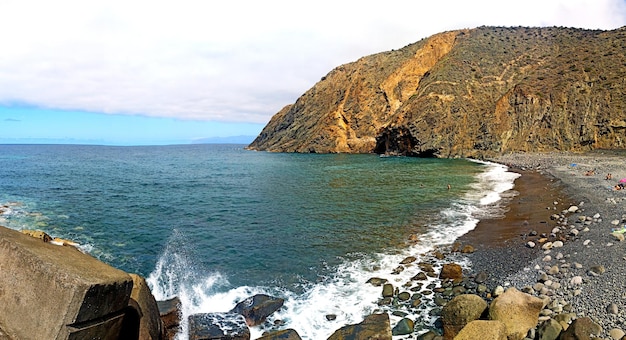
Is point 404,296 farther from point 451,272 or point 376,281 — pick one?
point 451,272

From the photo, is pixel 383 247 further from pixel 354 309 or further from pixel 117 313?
pixel 117 313

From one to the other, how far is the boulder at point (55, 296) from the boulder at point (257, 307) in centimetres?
573

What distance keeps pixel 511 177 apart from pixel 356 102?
60035 mm

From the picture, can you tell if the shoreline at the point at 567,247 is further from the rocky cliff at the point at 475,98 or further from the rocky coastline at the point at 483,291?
the rocky cliff at the point at 475,98

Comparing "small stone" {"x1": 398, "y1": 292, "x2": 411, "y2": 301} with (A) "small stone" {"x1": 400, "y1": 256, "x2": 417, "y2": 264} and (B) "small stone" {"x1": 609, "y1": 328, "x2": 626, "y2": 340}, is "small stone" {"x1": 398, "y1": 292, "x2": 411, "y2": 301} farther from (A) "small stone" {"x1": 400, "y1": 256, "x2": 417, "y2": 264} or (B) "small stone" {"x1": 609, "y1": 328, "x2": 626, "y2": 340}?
(B) "small stone" {"x1": 609, "y1": 328, "x2": 626, "y2": 340}

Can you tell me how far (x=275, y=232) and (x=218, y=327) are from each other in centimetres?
1110

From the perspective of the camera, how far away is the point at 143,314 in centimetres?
842

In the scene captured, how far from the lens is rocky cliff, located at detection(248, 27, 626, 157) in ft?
217

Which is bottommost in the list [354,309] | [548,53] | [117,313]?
[354,309]

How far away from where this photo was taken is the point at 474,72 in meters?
84.2

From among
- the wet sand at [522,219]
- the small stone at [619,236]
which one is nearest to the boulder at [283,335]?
the wet sand at [522,219]

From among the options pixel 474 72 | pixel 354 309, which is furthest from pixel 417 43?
pixel 354 309

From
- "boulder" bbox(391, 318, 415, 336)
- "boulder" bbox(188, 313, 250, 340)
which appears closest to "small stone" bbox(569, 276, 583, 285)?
"boulder" bbox(391, 318, 415, 336)

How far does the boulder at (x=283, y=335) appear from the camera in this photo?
10.5m
